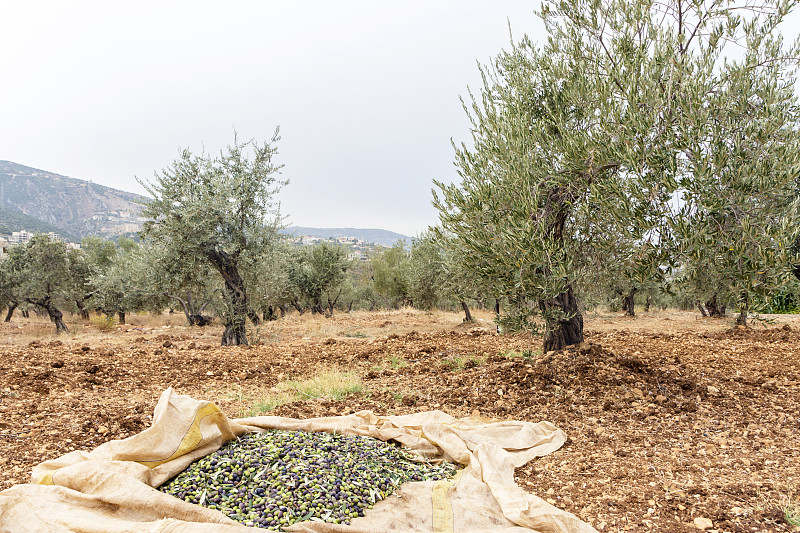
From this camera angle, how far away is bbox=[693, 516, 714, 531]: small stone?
367cm

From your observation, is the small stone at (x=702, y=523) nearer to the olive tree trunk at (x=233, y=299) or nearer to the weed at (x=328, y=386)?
the weed at (x=328, y=386)

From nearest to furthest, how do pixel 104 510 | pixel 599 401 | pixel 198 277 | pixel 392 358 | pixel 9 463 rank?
1. pixel 104 510
2. pixel 9 463
3. pixel 599 401
4. pixel 392 358
5. pixel 198 277

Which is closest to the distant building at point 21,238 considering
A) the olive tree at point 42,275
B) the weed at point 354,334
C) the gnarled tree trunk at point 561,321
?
the olive tree at point 42,275

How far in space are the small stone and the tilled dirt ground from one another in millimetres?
56

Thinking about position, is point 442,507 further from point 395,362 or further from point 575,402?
point 395,362

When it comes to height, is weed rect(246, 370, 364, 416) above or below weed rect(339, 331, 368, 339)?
above

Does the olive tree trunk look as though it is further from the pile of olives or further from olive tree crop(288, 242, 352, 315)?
olive tree crop(288, 242, 352, 315)

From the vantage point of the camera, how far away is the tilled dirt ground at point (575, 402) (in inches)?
171

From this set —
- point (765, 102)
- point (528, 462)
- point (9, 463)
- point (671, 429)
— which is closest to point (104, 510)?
point (9, 463)

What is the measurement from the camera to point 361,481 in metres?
4.35

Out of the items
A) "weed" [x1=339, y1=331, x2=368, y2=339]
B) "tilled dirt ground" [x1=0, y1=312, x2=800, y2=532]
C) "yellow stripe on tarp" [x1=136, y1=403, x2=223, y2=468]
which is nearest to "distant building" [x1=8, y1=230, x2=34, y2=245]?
"tilled dirt ground" [x1=0, y1=312, x2=800, y2=532]

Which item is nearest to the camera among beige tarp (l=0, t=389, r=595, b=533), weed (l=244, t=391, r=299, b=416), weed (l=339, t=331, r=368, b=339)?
beige tarp (l=0, t=389, r=595, b=533)

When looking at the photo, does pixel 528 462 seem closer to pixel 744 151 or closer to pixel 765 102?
pixel 744 151

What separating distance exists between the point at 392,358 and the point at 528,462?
6074 mm
